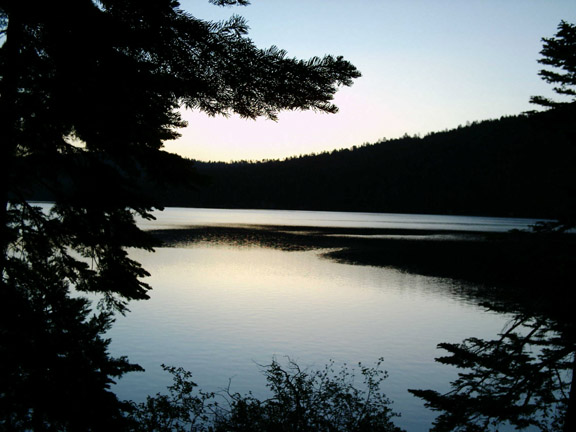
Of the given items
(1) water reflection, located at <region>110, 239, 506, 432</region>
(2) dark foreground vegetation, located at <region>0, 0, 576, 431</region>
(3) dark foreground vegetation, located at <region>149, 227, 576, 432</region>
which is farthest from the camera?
(1) water reflection, located at <region>110, 239, 506, 432</region>

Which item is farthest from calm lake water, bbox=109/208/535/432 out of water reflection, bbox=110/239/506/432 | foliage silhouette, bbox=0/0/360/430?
foliage silhouette, bbox=0/0/360/430

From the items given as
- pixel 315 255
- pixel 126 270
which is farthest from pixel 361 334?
pixel 315 255

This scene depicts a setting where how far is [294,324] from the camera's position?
25.5 metres

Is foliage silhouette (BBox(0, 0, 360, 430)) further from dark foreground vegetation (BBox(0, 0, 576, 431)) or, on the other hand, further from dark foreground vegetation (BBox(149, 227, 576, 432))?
dark foreground vegetation (BBox(149, 227, 576, 432))

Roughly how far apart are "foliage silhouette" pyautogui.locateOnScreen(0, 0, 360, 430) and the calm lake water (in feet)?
41.1

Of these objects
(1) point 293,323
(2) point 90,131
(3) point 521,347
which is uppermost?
(2) point 90,131

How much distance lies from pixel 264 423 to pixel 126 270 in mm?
6329

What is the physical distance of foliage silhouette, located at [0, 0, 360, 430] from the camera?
2.67m


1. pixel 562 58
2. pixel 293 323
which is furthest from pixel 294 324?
pixel 562 58

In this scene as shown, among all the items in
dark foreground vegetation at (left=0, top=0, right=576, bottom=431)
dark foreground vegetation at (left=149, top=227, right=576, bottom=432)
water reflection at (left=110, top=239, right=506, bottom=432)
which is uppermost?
dark foreground vegetation at (left=0, top=0, right=576, bottom=431)

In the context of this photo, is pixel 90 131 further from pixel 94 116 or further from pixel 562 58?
pixel 562 58

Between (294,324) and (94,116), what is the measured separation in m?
23.1

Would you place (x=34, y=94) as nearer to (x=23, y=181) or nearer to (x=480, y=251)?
(x=23, y=181)

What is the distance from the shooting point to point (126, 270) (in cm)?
409
